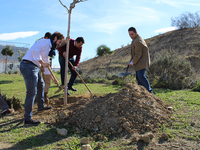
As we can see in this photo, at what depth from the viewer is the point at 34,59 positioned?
3250mm

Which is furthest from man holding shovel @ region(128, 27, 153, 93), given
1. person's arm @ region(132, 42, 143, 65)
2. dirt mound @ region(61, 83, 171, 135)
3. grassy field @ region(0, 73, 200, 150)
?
grassy field @ region(0, 73, 200, 150)

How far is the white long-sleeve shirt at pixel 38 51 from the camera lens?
128 inches

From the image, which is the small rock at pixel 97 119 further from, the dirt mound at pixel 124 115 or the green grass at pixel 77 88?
the green grass at pixel 77 88

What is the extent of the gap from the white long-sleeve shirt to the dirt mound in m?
1.21

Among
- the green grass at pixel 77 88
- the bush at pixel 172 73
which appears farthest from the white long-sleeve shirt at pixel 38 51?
the bush at pixel 172 73

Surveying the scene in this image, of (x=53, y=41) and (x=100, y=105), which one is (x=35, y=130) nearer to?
(x=100, y=105)

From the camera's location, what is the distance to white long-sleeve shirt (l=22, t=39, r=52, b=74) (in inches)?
128

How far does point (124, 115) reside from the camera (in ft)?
9.93

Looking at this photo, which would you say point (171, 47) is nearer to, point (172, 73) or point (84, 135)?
point (172, 73)

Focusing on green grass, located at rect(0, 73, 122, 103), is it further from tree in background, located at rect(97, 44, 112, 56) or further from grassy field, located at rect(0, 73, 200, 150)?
tree in background, located at rect(97, 44, 112, 56)

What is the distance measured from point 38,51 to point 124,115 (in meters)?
1.95

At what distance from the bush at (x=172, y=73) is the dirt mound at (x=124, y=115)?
3.80 meters

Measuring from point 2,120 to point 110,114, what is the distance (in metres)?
2.15

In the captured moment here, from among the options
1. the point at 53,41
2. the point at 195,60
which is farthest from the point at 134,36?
the point at 195,60
